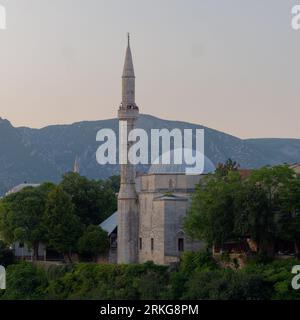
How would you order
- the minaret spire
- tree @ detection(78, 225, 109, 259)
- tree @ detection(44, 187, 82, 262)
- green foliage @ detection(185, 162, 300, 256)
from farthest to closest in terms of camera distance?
tree @ detection(44, 187, 82, 262)
tree @ detection(78, 225, 109, 259)
the minaret spire
green foliage @ detection(185, 162, 300, 256)

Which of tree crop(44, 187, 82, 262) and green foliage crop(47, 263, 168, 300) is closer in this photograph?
green foliage crop(47, 263, 168, 300)

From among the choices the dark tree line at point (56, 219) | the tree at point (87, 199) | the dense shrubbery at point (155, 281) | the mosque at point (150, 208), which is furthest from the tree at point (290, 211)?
the tree at point (87, 199)

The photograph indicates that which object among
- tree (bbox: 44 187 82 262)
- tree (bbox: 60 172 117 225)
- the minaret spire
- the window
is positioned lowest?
the window

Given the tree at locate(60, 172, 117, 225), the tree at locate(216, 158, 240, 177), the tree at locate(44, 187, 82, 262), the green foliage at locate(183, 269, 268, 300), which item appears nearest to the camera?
the green foliage at locate(183, 269, 268, 300)

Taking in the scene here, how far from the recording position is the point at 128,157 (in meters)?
66.7

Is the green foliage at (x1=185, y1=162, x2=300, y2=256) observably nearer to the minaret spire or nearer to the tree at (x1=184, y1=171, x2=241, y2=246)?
the tree at (x1=184, y1=171, x2=241, y2=246)

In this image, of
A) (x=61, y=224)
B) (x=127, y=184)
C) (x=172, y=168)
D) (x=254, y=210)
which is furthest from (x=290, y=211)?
(x=61, y=224)

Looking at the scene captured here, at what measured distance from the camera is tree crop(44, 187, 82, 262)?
68750 millimetres

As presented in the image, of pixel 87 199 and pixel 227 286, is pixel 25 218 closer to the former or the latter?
pixel 87 199

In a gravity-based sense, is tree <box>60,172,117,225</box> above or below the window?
above

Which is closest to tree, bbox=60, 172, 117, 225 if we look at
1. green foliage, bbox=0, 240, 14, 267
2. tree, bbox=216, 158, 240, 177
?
green foliage, bbox=0, 240, 14, 267

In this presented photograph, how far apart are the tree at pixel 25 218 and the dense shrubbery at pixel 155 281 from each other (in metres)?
1.83
